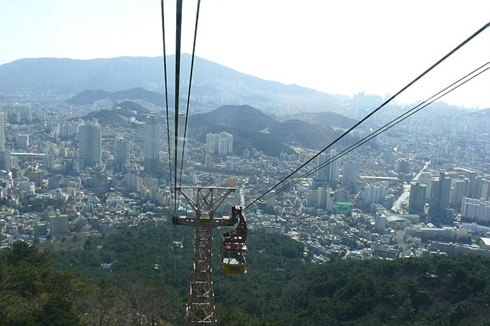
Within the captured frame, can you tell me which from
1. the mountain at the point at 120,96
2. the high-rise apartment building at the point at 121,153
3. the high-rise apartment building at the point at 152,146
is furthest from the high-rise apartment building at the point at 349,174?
the mountain at the point at 120,96

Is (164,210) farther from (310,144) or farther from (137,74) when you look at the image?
(137,74)

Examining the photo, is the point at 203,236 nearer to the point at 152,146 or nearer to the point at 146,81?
the point at 152,146

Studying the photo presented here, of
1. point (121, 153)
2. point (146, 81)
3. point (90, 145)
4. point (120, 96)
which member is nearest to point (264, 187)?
point (121, 153)

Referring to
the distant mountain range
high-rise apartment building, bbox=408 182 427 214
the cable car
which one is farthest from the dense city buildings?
the cable car

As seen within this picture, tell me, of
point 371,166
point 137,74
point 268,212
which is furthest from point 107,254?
point 137,74

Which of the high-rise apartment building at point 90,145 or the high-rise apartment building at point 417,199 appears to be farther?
the high-rise apartment building at point 90,145

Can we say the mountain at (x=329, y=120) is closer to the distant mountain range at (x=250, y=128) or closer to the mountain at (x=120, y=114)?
the distant mountain range at (x=250, y=128)
